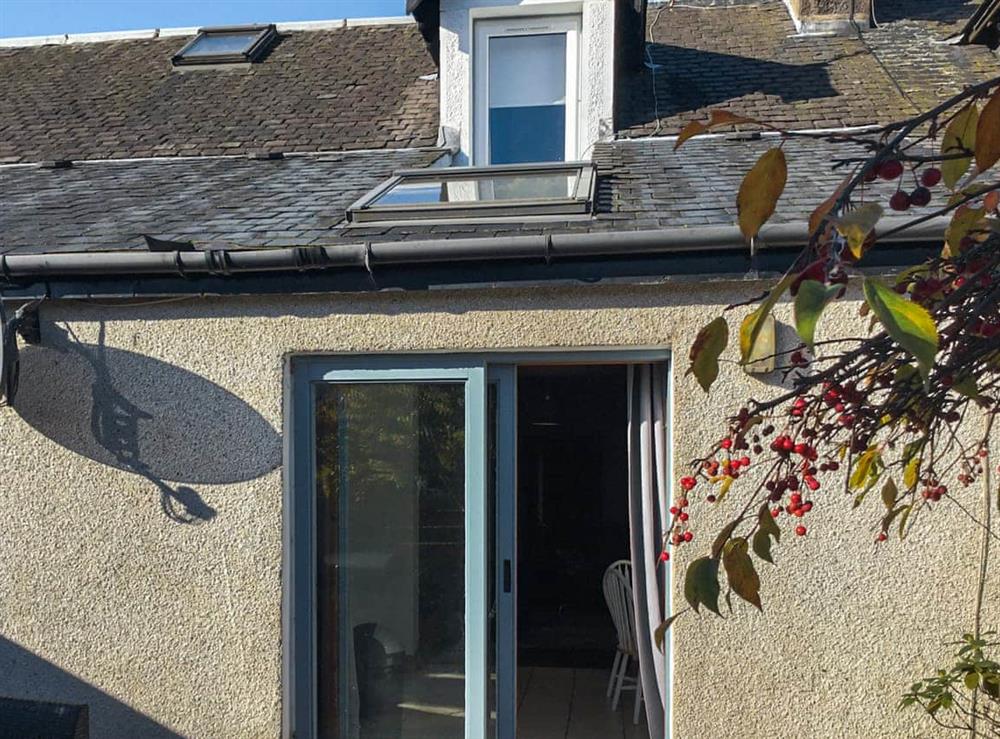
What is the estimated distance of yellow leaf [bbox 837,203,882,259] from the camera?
1.24 metres

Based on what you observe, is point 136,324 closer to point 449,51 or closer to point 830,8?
point 449,51

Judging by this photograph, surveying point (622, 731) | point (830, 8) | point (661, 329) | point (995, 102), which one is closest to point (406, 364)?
point (661, 329)

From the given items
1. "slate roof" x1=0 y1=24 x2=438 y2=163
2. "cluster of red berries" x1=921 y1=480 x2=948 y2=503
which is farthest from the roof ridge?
"cluster of red berries" x1=921 y1=480 x2=948 y2=503

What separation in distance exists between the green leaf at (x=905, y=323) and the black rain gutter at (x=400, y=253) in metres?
3.30

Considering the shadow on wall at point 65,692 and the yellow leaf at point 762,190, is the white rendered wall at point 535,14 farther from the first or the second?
the yellow leaf at point 762,190

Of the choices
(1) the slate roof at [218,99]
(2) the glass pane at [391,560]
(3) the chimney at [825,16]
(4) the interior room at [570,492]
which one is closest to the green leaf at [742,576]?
(2) the glass pane at [391,560]

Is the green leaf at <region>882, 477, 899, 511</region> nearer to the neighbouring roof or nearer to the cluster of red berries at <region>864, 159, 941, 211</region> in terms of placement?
the cluster of red berries at <region>864, 159, 941, 211</region>

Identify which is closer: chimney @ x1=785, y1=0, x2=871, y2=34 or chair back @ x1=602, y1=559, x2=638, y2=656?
chair back @ x1=602, y1=559, x2=638, y2=656

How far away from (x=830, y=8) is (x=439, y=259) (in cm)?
638

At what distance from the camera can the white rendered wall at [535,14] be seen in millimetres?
7262

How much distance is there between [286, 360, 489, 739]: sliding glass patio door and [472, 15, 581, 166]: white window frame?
3187 mm

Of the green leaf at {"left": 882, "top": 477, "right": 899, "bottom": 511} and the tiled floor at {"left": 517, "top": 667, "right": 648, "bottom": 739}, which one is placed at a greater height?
the green leaf at {"left": 882, "top": 477, "right": 899, "bottom": 511}

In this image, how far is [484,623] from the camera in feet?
15.6

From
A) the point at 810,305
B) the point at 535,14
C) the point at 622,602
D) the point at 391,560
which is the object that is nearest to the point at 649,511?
the point at 391,560
